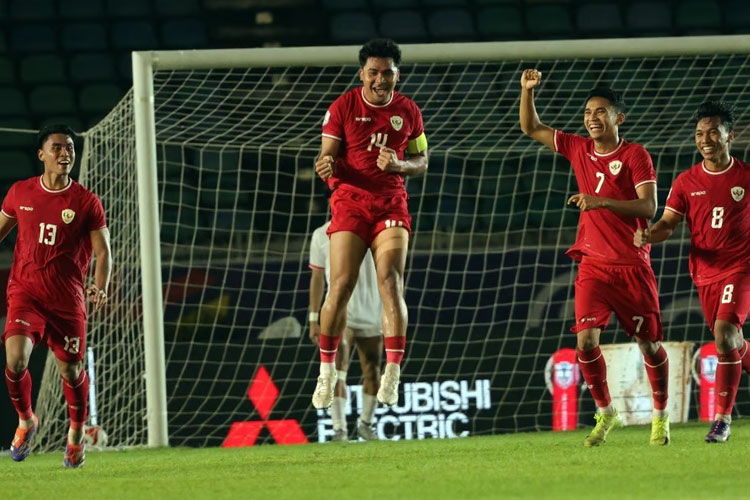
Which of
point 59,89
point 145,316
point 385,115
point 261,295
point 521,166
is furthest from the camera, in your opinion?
point 59,89

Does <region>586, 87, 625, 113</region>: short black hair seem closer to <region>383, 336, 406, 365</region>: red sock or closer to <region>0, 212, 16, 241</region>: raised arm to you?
<region>383, 336, 406, 365</region>: red sock

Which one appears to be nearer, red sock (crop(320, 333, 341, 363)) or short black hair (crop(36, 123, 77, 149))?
red sock (crop(320, 333, 341, 363))

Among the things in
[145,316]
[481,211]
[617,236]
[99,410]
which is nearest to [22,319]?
[145,316]

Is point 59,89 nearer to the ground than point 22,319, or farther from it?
farther from it

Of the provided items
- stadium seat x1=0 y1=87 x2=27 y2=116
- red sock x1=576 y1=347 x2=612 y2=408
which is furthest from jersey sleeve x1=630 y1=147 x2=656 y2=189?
stadium seat x1=0 y1=87 x2=27 y2=116

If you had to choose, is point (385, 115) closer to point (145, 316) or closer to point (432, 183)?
point (145, 316)

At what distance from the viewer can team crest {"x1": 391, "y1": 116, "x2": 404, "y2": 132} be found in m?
6.89

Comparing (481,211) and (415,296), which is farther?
(481,211)

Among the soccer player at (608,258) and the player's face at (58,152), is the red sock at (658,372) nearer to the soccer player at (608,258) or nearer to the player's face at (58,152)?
the soccer player at (608,258)

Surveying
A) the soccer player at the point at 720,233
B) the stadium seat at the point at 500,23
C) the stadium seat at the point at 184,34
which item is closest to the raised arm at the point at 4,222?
the soccer player at the point at 720,233

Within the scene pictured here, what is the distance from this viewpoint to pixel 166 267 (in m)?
10.5

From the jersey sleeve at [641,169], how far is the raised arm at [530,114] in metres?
0.54

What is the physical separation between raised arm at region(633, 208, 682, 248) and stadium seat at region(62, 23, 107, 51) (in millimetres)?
8574

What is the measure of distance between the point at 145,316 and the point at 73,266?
5.53 feet
